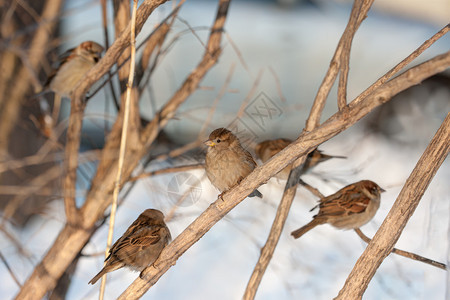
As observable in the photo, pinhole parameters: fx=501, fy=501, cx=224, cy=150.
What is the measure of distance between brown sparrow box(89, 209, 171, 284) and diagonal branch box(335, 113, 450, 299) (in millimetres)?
567

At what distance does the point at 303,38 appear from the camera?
3.93 meters

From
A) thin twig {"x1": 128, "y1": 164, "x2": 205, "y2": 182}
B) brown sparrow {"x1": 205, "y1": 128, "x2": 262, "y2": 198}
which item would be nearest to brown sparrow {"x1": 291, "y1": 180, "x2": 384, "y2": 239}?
thin twig {"x1": 128, "y1": 164, "x2": 205, "y2": 182}

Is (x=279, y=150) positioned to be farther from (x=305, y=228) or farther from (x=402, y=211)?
(x=402, y=211)

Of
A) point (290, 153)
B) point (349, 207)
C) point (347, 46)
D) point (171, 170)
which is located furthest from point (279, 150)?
point (290, 153)

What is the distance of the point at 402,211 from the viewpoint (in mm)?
1256

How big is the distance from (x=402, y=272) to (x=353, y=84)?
199 cm

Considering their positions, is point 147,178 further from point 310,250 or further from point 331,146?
point 331,146

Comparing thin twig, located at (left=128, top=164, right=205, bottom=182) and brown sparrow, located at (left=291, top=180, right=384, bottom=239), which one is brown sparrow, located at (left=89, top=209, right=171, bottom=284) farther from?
brown sparrow, located at (left=291, top=180, right=384, bottom=239)

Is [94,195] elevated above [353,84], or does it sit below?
below

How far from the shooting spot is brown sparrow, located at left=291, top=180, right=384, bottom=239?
2037 millimetres

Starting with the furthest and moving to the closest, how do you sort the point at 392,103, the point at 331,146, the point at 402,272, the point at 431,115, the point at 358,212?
1. the point at 392,103
2. the point at 431,115
3. the point at 331,146
4. the point at 358,212
5. the point at 402,272

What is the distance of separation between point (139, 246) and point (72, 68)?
1.23 metres

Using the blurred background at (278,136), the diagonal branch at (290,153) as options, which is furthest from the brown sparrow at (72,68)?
the diagonal branch at (290,153)

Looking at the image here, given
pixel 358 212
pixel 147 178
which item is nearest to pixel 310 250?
pixel 358 212
